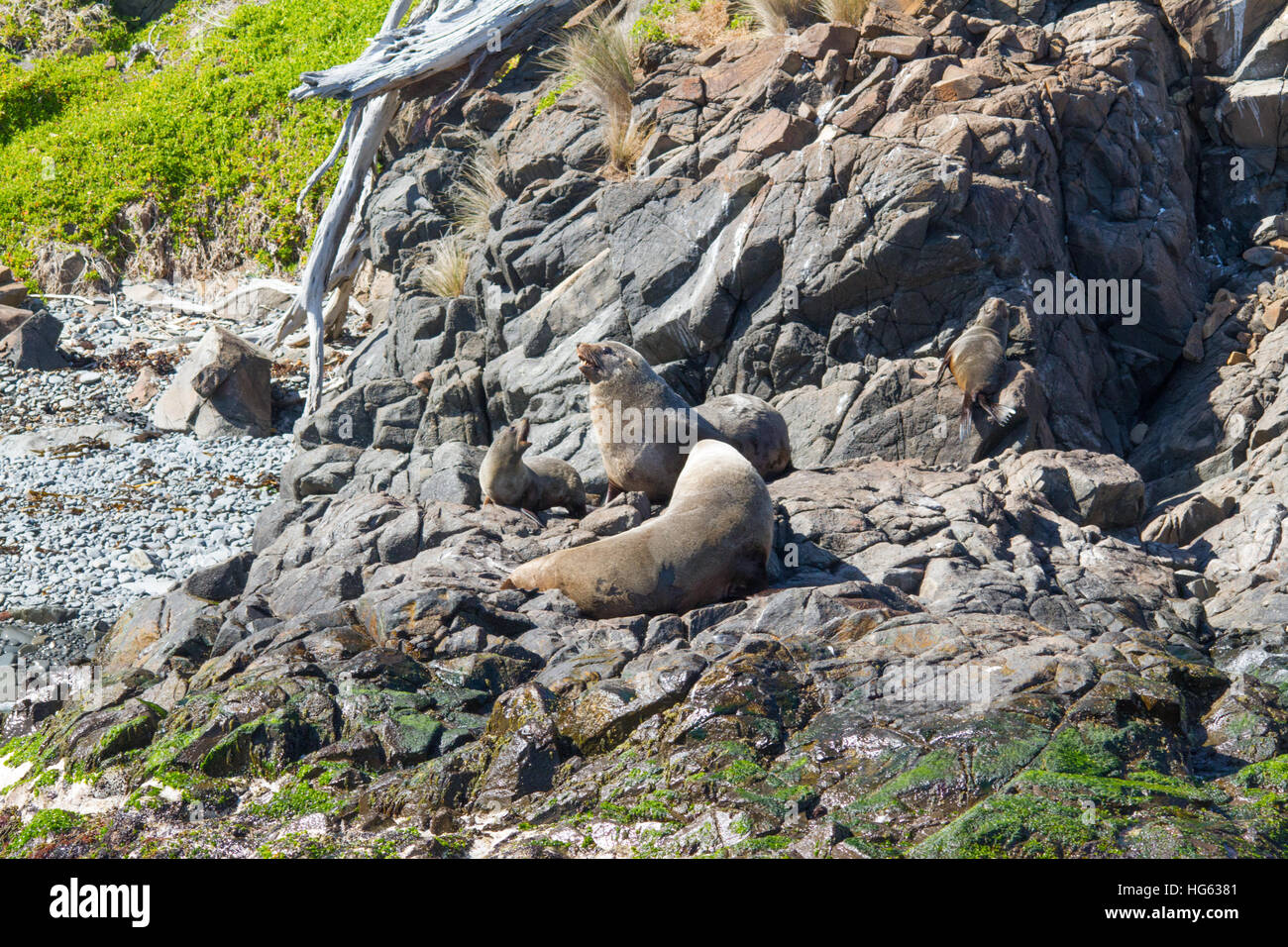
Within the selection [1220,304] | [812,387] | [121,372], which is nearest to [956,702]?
[812,387]

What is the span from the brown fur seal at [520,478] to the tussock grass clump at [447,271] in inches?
236

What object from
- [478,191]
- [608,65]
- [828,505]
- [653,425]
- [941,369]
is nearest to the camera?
[828,505]

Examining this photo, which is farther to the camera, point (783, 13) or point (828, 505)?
point (783, 13)

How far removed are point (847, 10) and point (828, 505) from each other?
9.23 m

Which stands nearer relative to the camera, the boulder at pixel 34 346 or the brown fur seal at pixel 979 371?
the brown fur seal at pixel 979 371

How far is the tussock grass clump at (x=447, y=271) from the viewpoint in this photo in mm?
16359

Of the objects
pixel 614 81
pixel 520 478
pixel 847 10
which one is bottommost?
→ pixel 520 478

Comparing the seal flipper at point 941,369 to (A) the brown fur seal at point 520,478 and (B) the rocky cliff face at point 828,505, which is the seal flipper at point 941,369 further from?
(A) the brown fur seal at point 520,478

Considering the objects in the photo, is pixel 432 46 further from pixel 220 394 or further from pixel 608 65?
pixel 220 394

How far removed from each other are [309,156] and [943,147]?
49.8ft

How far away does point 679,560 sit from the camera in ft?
26.5

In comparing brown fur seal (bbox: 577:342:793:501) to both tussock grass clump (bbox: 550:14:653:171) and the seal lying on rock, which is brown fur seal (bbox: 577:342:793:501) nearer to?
the seal lying on rock

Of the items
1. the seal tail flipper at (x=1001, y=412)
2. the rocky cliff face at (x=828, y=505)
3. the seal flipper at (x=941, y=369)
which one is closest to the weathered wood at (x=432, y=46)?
the rocky cliff face at (x=828, y=505)

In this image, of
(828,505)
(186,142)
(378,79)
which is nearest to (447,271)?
(378,79)
